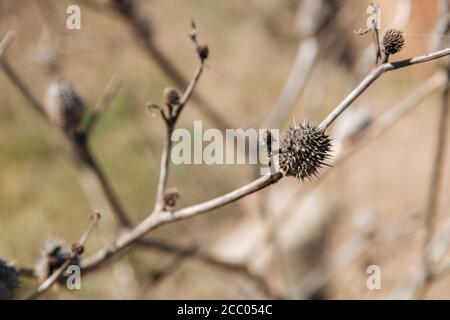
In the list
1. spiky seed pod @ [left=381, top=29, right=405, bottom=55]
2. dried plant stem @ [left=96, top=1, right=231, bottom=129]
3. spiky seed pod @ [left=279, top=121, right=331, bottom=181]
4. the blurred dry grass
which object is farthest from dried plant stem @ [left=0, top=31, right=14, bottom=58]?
the blurred dry grass

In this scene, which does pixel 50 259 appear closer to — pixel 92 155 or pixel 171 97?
pixel 171 97

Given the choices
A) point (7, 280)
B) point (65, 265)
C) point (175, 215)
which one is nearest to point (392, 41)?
point (175, 215)

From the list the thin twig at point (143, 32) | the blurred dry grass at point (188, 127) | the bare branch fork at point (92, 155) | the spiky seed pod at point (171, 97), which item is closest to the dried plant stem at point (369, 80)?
the spiky seed pod at point (171, 97)

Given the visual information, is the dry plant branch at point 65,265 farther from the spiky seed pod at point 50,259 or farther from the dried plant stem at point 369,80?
A: the dried plant stem at point 369,80

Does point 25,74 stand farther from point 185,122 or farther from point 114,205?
point 114,205

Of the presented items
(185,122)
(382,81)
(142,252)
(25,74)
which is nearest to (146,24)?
(142,252)
